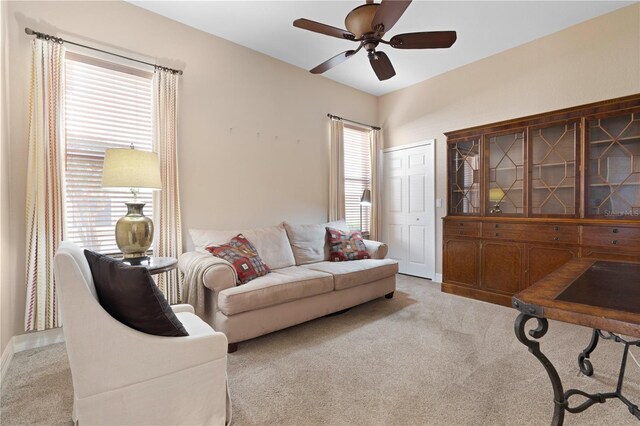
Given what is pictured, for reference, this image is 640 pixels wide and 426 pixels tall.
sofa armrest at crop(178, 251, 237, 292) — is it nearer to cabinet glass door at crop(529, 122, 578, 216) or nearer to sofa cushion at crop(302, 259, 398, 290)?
sofa cushion at crop(302, 259, 398, 290)

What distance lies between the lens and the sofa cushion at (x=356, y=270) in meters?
3.08

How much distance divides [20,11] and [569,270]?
4.38m

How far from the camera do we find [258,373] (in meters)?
2.09

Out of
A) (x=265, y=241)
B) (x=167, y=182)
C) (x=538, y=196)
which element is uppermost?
(x=167, y=182)

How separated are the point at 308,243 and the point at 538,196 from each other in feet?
8.77

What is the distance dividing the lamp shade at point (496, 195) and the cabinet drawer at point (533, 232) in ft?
1.06

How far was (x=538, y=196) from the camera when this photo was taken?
3396mm

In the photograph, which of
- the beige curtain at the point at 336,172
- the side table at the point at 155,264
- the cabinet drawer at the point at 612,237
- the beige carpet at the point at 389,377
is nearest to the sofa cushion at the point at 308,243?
the beige curtain at the point at 336,172

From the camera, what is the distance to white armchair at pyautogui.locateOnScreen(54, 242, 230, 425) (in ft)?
4.07

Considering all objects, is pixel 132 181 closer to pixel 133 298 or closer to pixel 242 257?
pixel 242 257

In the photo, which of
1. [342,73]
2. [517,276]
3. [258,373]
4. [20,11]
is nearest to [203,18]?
[20,11]

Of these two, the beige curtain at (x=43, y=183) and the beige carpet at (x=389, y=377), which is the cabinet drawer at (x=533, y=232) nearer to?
the beige carpet at (x=389, y=377)

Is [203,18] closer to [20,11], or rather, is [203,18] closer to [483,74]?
[20,11]

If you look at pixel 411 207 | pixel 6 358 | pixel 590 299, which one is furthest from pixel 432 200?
pixel 6 358
